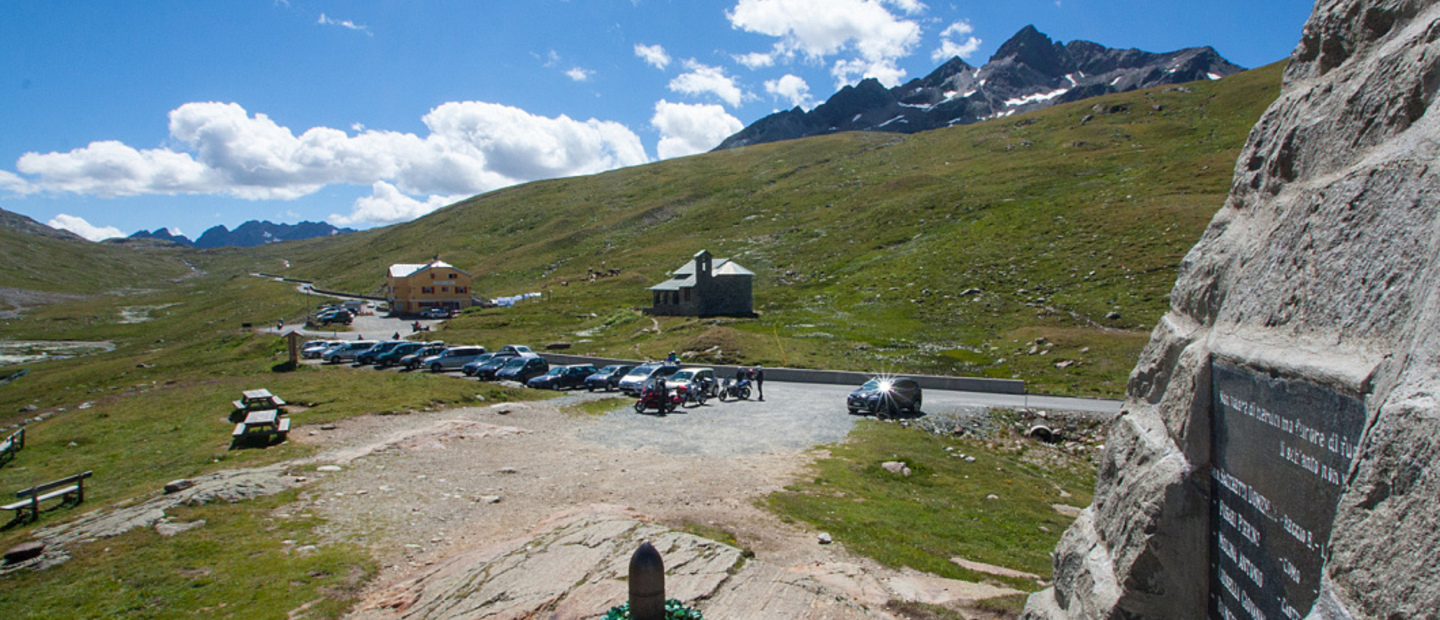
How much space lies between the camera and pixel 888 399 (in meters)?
30.9

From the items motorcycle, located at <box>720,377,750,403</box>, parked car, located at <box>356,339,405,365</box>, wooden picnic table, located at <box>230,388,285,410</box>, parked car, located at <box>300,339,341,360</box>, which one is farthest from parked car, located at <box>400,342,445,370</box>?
motorcycle, located at <box>720,377,750,403</box>

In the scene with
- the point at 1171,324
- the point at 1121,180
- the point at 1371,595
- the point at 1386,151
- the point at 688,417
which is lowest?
the point at 688,417

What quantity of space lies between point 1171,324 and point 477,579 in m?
9.85

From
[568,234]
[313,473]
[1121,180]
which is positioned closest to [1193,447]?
[313,473]

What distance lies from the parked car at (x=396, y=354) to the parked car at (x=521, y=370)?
36.9 ft

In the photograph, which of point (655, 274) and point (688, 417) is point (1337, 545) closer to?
point (688, 417)

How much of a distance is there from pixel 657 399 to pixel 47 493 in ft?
64.8

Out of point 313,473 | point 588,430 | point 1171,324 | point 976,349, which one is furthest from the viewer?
point 976,349

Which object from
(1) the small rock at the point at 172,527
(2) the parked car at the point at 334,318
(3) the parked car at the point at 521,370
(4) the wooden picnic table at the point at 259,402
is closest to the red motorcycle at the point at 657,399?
(3) the parked car at the point at 521,370

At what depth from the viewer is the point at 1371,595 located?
315 centimetres

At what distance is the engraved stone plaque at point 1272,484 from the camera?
372cm

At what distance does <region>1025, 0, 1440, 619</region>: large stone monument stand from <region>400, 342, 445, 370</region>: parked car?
4861 centimetres

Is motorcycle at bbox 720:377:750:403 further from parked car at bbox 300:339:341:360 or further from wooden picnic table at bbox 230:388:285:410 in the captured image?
parked car at bbox 300:339:341:360

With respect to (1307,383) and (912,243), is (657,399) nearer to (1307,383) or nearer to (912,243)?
(1307,383)
